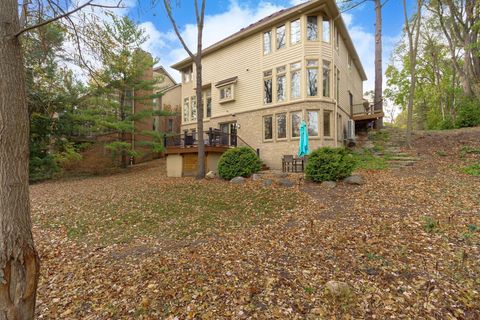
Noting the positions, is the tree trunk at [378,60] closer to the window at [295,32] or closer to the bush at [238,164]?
the window at [295,32]

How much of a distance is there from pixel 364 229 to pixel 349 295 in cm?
220

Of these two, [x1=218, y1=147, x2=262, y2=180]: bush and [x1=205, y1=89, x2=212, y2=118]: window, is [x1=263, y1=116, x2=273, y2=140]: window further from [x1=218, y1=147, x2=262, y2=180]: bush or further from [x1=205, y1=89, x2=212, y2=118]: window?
[x1=205, y1=89, x2=212, y2=118]: window

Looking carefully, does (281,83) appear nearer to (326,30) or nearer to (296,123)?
(296,123)

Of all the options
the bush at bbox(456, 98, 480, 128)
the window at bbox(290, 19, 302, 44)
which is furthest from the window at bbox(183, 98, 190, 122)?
the bush at bbox(456, 98, 480, 128)

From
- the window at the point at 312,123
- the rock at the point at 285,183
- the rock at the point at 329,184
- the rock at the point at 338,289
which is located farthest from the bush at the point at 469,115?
the rock at the point at 338,289

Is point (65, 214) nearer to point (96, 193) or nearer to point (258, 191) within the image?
point (96, 193)

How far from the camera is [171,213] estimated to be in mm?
6754

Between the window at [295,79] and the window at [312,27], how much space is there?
1.60 meters

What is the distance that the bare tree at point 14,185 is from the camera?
2.15 metres

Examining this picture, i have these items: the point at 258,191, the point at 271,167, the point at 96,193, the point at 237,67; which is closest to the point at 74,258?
the point at 258,191

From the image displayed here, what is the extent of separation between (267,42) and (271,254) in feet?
44.3

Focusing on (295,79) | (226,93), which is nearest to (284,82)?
(295,79)

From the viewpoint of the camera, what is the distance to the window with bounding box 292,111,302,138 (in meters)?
13.0

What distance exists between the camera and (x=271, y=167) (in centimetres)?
1382
